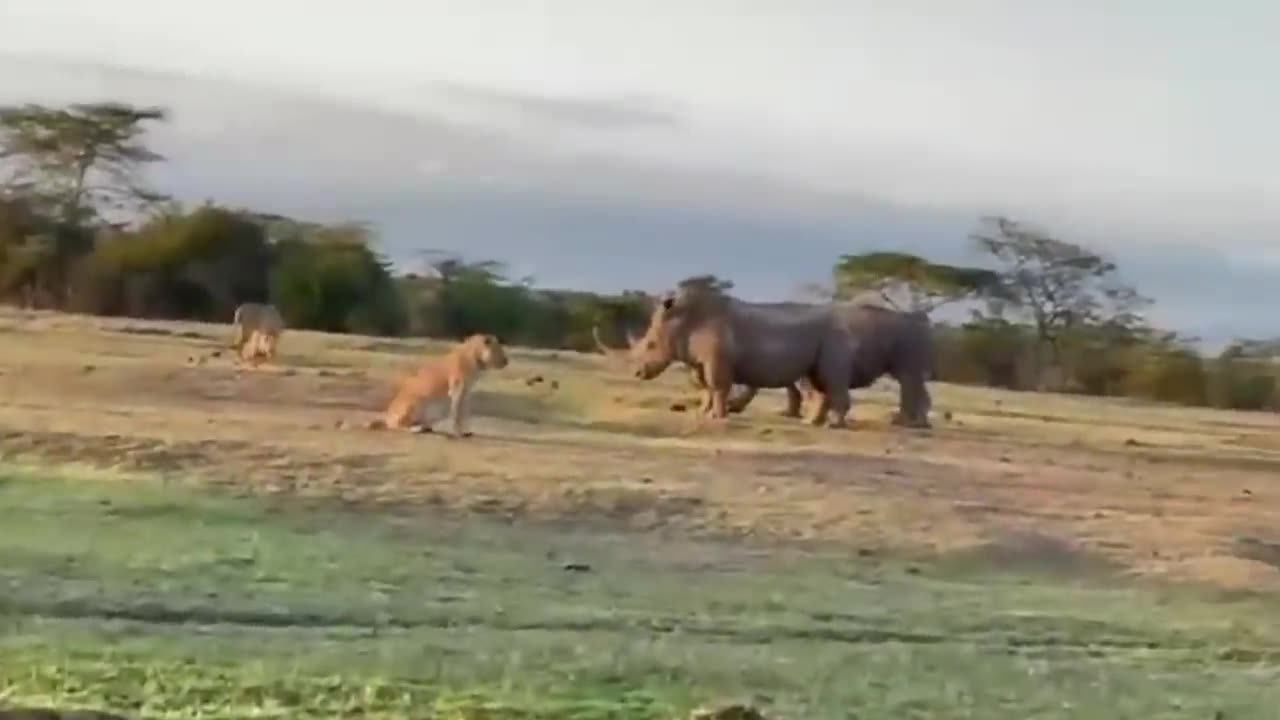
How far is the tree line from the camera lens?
117 ft

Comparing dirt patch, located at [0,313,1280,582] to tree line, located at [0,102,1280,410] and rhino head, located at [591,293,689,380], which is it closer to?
rhino head, located at [591,293,689,380]

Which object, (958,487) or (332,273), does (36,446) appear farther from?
(332,273)

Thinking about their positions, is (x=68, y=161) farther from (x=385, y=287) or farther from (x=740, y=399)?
(x=740, y=399)

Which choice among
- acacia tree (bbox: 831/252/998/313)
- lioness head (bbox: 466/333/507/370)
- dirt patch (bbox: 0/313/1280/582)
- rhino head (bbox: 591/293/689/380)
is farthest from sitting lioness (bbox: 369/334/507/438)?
acacia tree (bbox: 831/252/998/313)

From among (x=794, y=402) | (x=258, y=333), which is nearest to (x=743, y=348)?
(x=794, y=402)

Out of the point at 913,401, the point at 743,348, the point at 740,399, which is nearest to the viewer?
the point at 743,348

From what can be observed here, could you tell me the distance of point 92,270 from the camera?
35875 mm

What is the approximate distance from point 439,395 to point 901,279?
78.1 feet

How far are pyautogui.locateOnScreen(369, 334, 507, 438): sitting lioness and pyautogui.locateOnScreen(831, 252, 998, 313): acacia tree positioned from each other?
2232 centimetres

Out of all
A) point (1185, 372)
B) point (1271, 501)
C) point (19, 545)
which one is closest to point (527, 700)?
point (19, 545)

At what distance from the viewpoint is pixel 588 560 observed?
12.7 meters

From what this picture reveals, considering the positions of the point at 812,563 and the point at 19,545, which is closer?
the point at 19,545

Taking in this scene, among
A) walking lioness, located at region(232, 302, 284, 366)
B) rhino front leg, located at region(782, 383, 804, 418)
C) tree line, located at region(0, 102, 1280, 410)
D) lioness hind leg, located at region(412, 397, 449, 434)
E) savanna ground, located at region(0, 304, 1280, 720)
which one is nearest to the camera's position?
savanna ground, located at region(0, 304, 1280, 720)

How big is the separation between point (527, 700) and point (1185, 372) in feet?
108
